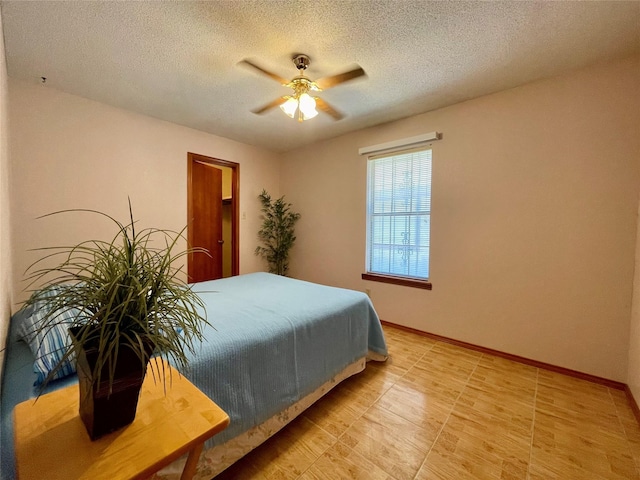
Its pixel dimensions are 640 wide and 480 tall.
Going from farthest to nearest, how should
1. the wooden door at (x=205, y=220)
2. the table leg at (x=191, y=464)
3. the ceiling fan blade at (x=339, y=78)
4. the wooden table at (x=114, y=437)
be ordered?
the wooden door at (x=205, y=220)
the ceiling fan blade at (x=339, y=78)
the table leg at (x=191, y=464)
the wooden table at (x=114, y=437)

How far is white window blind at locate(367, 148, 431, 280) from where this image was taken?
2.94m

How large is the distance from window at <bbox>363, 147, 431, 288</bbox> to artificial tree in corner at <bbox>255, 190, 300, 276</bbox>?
1399 mm

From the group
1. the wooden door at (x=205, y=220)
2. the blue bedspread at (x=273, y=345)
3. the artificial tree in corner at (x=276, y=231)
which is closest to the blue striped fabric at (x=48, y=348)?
the blue bedspread at (x=273, y=345)

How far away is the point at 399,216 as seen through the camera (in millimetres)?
3150

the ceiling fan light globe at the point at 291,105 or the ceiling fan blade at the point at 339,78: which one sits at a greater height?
the ceiling fan blade at the point at 339,78

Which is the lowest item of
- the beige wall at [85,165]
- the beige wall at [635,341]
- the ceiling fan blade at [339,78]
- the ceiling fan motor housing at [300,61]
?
the beige wall at [635,341]

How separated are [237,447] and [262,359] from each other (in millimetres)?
411

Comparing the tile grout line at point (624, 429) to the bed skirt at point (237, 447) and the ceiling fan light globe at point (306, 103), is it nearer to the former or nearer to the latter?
the bed skirt at point (237, 447)

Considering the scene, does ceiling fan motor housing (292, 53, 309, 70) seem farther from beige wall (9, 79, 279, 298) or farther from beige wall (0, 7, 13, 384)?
beige wall (9, 79, 279, 298)

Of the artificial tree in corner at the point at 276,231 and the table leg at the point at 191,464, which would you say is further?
the artificial tree in corner at the point at 276,231

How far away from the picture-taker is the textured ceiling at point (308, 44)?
149 centimetres

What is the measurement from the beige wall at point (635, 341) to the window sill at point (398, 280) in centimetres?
143

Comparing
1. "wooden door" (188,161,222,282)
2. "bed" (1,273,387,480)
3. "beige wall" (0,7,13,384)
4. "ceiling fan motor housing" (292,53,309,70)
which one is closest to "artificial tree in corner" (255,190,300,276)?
"wooden door" (188,161,222,282)

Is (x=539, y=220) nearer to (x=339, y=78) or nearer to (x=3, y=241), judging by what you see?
(x=339, y=78)
